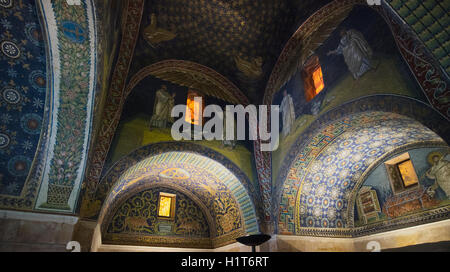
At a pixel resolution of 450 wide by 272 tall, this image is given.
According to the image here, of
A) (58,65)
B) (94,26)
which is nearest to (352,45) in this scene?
(94,26)

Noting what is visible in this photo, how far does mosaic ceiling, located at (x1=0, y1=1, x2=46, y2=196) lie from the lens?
14.5 feet

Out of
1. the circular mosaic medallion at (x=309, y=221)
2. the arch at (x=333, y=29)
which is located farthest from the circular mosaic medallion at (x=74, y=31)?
the circular mosaic medallion at (x=309, y=221)

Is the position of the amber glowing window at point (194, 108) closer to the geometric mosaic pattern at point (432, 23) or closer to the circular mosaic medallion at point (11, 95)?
the circular mosaic medallion at point (11, 95)

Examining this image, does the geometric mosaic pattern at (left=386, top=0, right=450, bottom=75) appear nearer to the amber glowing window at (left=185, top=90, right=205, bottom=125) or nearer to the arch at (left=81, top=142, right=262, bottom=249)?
the arch at (left=81, top=142, right=262, bottom=249)

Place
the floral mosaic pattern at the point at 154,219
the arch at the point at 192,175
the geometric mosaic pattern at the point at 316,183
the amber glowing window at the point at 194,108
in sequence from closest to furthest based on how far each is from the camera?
the geometric mosaic pattern at the point at 316,183
the arch at the point at 192,175
the amber glowing window at the point at 194,108
the floral mosaic pattern at the point at 154,219

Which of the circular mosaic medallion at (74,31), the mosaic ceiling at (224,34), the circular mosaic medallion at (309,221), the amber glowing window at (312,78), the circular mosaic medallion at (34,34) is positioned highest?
the mosaic ceiling at (224,34)

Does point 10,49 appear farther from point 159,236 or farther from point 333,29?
point 159,236

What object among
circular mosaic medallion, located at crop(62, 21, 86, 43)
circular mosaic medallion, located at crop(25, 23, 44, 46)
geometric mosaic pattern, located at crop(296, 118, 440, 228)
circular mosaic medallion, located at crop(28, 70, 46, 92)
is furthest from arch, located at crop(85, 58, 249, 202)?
geometric mosaic pattern, located at crop(296, 118, 440, 228)

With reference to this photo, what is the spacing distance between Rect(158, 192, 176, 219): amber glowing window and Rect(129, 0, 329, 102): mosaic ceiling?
4.54 m

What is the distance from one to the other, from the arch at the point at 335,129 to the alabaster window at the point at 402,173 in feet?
2.54

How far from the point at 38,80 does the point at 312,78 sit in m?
6.00

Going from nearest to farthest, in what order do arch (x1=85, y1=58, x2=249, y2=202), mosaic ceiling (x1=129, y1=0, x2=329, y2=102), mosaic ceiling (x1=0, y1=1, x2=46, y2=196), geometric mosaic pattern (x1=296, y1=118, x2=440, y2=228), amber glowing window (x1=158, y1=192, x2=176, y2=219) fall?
mosaic ceiling (x1=0, y1=1, x2=46, y2=196), arch (x1=85, y1=58, x2=249, y2=202), geometric mosaic pattern (x1=296, y1=118, x2=440, y2=228), mosaic ceiling (x1=129, y1=0, x2=329, y2=102), amber glowing window (x1=158, y1=192, x2=176, y2=219)

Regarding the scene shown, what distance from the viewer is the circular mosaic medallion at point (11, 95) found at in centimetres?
463
